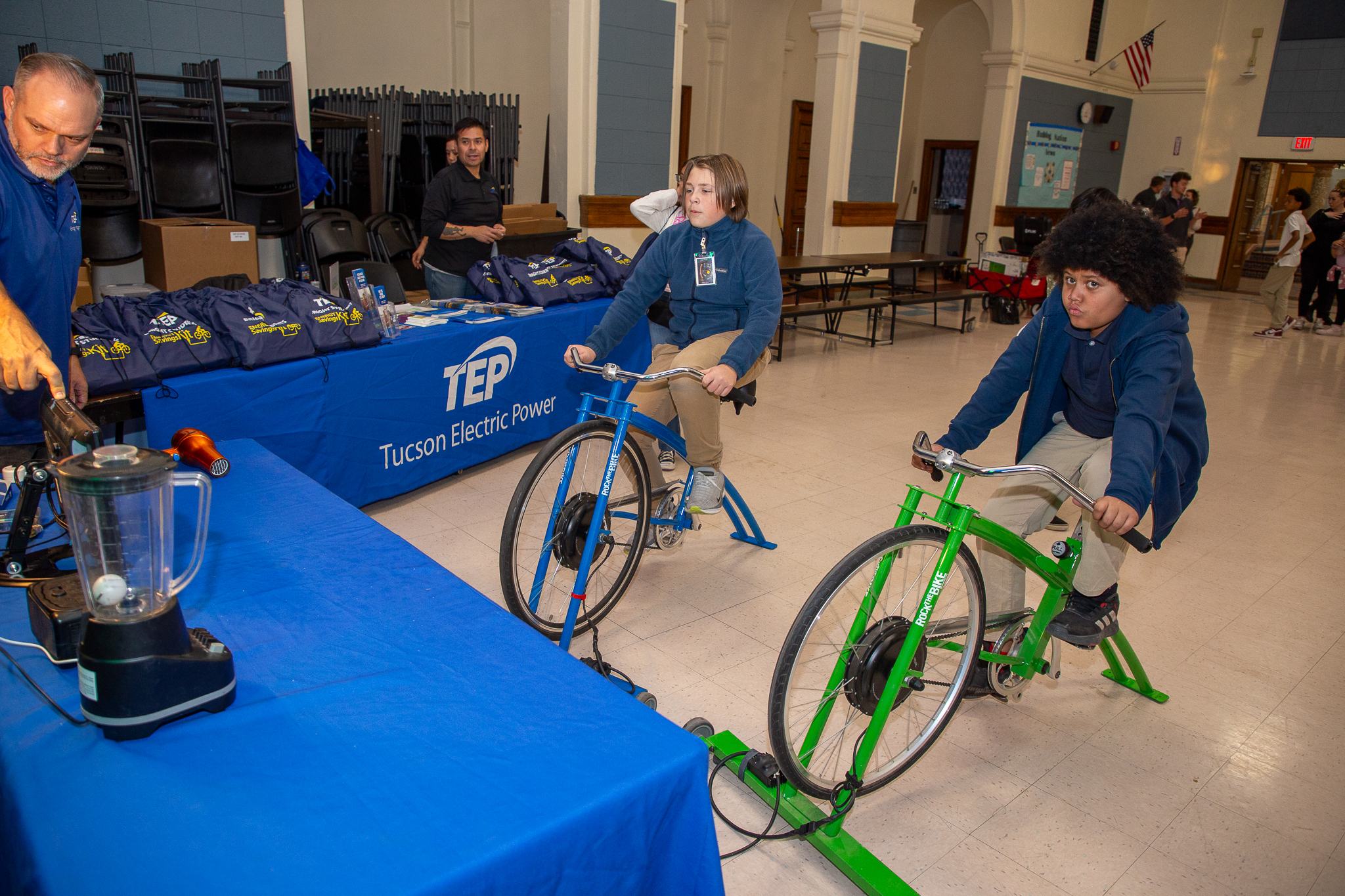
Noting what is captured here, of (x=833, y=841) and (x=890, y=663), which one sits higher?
(x=890, y=663)

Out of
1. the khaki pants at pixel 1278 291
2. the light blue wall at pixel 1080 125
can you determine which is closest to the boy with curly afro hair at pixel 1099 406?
the khaki pants at pixel 1278 291

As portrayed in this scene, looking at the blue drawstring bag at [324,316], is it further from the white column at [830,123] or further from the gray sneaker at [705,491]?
the white column at [830,123]

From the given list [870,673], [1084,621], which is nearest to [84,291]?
[870,673]

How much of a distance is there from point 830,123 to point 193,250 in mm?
7272

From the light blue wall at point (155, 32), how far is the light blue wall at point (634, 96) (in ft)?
9.22

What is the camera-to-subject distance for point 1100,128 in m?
14.4

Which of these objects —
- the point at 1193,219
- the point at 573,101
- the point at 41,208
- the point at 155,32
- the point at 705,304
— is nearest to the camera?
the point at 41,208

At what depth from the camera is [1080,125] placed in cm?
1384

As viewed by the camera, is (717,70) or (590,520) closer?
(590,520)

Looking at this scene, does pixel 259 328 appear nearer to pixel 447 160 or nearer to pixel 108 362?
pixel 108 362

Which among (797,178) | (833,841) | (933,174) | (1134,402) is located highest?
(933,174)

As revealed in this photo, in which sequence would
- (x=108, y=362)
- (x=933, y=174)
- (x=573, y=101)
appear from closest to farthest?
(x=108, y=362) → (x=573, y=101) → (x=933, y=174)

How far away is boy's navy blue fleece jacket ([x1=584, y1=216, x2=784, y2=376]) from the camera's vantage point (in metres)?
2.92

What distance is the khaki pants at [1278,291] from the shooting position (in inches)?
379
